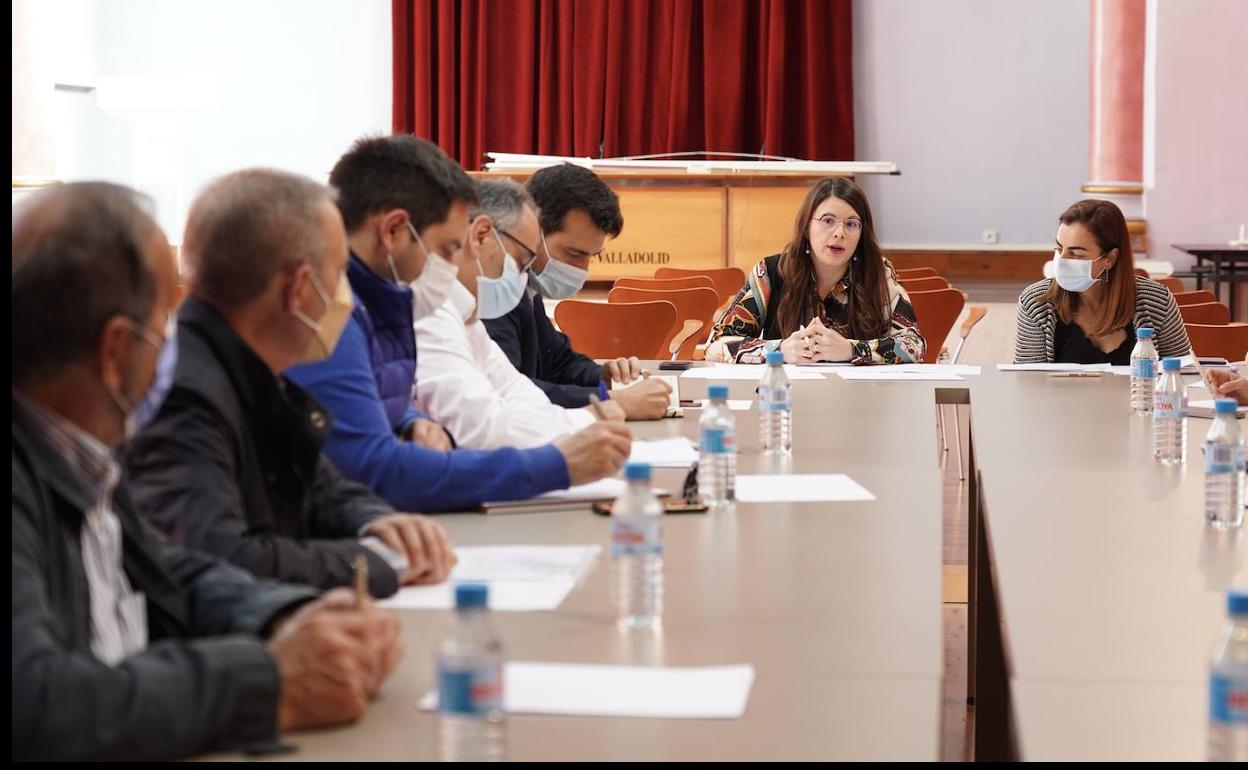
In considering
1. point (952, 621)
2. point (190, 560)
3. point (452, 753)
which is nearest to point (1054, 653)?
point (452, 753)

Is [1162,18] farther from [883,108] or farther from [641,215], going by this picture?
[641,215]

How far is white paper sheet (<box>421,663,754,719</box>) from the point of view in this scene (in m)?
1.43

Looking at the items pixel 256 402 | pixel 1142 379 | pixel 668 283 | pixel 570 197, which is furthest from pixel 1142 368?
pixel 668 283

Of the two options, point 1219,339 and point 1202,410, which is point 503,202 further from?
point 1219,339

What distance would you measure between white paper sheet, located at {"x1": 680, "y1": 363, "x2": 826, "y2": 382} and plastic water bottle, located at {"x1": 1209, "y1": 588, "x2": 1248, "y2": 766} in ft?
10.1

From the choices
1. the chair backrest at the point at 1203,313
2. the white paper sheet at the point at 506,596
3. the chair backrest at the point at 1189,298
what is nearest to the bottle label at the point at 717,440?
the white paper sheet at the point at 506,596

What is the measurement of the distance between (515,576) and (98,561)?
652 mm

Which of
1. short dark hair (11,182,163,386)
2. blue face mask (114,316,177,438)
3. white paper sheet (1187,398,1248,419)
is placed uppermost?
short dark hair (11,182,163,386)

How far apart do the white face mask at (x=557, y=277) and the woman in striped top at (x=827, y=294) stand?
3.20ft

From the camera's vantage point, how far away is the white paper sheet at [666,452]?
284 cm

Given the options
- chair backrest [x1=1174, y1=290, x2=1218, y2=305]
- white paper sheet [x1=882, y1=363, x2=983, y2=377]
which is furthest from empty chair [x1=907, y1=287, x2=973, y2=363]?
white paper sheet [x1=882, y1=363, x2=983, y2=377]

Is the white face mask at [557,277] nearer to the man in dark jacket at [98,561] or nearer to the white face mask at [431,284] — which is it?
the white face mask at [431,284]

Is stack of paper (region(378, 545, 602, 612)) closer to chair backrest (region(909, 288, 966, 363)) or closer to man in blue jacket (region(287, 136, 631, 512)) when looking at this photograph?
man in blue jacket (region(287, 136, 631, 512))

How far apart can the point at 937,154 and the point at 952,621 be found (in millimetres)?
7484
